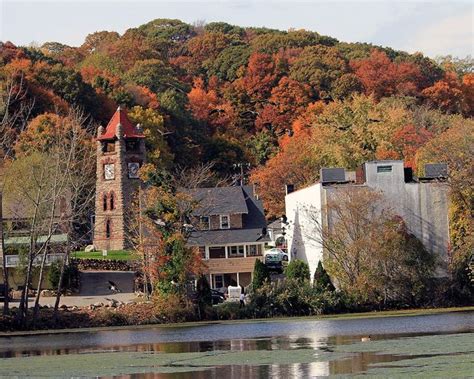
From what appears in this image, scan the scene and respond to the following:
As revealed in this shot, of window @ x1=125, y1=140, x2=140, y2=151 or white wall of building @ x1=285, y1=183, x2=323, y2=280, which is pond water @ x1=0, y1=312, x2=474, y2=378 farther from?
window @ x1=125, y1=140, x2=140, y2=151

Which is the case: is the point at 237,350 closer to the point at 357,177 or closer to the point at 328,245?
the point at 328,245

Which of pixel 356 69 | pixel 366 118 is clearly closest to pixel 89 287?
pixel 366 118

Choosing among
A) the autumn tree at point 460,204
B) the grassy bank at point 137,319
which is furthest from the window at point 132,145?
the grassy bank at point 137,319

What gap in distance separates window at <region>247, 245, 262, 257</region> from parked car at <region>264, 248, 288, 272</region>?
2.26 metres

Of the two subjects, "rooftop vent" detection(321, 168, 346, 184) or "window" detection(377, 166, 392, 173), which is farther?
"rooftop vent" detection(321, 168, 346, 184)

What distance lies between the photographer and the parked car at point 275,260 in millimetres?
98812

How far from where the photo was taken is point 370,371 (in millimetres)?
42312

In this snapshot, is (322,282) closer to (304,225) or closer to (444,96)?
(304,225)

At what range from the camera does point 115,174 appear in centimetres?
12294

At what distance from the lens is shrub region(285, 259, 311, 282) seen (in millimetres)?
86275

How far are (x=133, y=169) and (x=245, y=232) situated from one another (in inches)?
816

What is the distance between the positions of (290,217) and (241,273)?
5.87 meters

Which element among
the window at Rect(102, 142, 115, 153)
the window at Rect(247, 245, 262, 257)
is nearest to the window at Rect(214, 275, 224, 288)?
the window at Rect(247, 245, 262, 257)

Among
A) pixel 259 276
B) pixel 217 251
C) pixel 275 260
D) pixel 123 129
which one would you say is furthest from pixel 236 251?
pixel 123 129
